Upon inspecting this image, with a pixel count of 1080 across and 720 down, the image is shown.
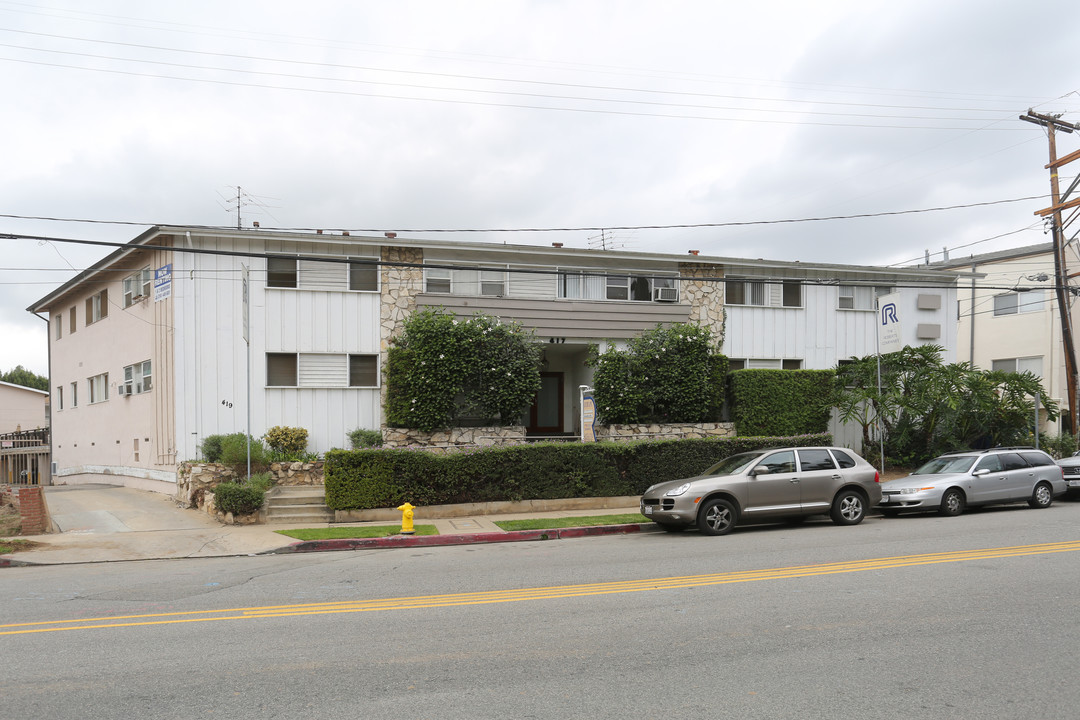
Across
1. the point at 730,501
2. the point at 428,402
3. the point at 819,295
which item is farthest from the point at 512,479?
the point at 819,295

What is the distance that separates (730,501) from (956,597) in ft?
18.9

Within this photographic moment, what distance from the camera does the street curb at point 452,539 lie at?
13055 millimetres

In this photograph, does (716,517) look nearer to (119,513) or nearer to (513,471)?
(513,471)

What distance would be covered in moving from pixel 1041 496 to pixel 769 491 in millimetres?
7240

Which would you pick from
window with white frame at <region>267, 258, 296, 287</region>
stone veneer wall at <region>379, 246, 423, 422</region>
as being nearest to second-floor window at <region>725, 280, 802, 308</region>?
stone veneer wall at <region>379, 246, 423, 422</region>

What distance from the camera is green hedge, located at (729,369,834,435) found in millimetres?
21391

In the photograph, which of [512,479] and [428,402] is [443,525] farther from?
[428,402]

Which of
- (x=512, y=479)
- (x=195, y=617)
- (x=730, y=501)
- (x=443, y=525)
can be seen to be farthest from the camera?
(x=512, y=479)

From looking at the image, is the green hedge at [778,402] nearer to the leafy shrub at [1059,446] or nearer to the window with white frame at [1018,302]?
the leafy shrub at [1059,446]

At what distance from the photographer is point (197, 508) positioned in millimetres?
16984

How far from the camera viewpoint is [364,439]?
19.1 meters

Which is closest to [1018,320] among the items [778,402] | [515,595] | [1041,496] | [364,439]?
[778,402]

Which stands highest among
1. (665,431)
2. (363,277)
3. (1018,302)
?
(1018,302)

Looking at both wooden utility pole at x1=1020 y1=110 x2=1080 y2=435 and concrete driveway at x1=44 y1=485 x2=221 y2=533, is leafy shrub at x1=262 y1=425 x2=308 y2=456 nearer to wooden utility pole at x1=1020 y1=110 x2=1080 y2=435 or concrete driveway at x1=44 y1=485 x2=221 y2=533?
concrete driveway at x1=44 y1=485 x2=221 y2=533
